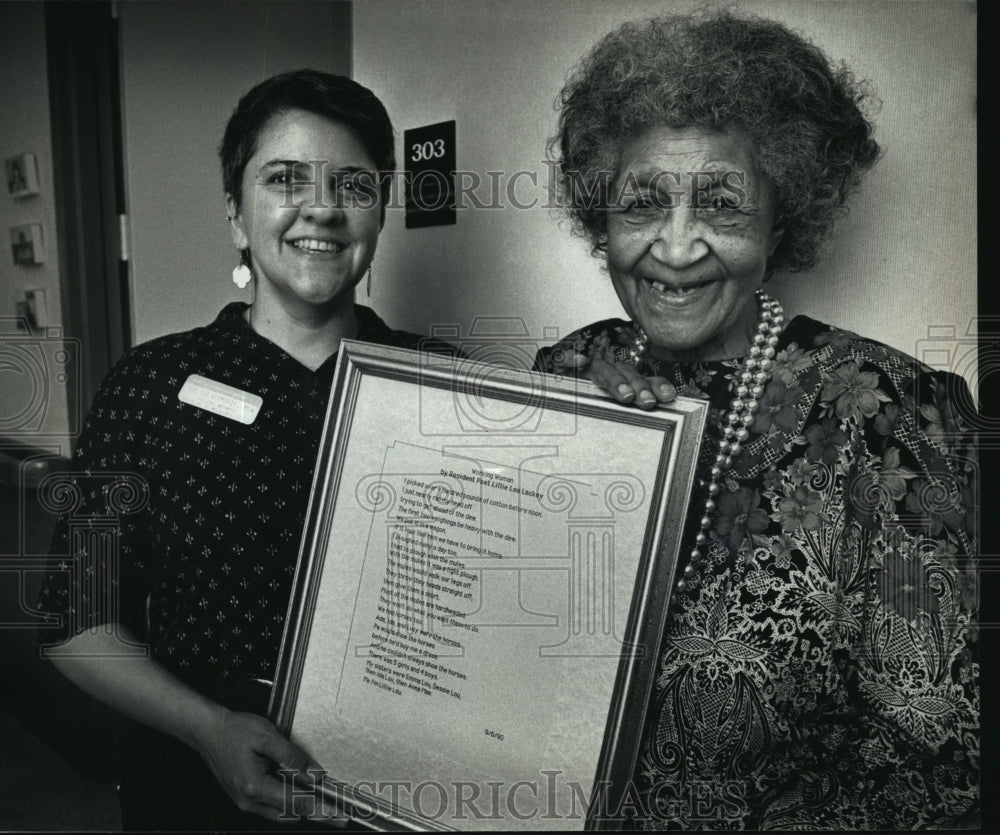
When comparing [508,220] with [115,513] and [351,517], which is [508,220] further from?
[115,513]

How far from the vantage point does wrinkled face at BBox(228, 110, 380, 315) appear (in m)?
0.86

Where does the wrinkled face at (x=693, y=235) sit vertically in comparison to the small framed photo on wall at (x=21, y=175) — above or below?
below

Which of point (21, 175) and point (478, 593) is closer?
point (478, 593)

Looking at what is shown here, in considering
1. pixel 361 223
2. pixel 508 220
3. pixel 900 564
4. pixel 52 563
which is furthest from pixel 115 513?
pixel 900 564

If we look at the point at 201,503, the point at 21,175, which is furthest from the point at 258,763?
the point at 21,175

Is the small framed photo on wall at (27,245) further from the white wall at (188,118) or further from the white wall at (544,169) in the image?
the white wall at (544,169)

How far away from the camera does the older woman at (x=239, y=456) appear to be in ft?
2.84

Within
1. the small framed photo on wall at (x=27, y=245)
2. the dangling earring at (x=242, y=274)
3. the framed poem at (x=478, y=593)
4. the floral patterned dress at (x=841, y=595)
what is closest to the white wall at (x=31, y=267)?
the small framed photo on wall at (x=27, y=245)

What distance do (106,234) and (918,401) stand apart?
3.02 feet

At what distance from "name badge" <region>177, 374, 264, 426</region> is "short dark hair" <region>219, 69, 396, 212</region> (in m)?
0.21

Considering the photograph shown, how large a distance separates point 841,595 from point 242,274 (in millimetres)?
724

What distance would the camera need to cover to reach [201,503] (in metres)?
0.88

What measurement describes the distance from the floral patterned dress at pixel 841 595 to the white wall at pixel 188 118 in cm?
57

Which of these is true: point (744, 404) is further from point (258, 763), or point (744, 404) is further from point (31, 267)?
point (31, 267)
